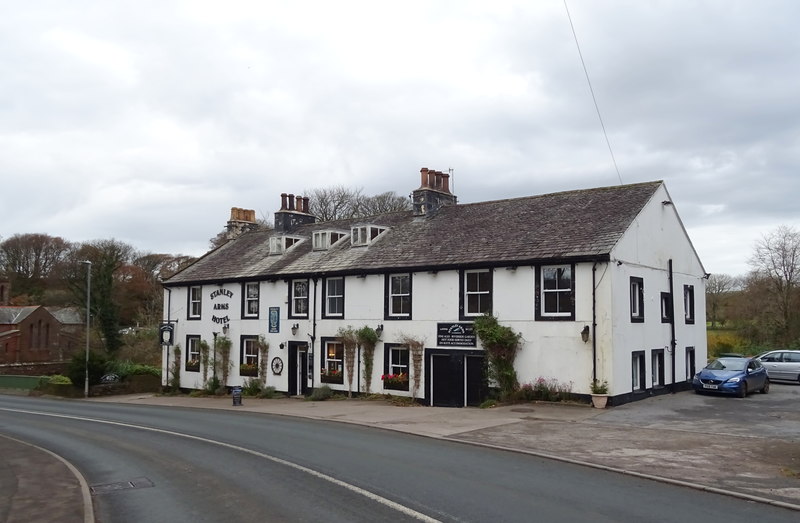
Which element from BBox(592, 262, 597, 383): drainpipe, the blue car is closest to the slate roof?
BBox(592, 262, 597, 383): drainpipe

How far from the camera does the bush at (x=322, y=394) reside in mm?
27266

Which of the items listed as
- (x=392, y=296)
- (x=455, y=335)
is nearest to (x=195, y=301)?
(x=392, y=296)

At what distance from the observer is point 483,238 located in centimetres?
2555

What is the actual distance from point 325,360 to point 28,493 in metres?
18.3

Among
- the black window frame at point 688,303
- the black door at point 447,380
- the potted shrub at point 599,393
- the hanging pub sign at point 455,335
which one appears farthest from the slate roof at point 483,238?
the black window frame at point 688,303

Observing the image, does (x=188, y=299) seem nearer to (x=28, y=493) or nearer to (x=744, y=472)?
(x=28, y=493)

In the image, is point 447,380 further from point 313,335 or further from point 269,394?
point 269,394

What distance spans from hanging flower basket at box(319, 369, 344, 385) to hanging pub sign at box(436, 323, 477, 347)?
5206mm

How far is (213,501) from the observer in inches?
382

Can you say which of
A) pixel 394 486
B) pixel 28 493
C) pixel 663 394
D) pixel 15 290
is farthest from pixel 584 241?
pixel 15 290

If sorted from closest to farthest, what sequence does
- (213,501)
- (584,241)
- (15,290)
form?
(213,501) → (584,241) → (15,290)

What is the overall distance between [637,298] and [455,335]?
6.58 metres

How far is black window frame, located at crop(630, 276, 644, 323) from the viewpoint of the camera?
22.7m

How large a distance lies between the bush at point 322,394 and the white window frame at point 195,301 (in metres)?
10.4
